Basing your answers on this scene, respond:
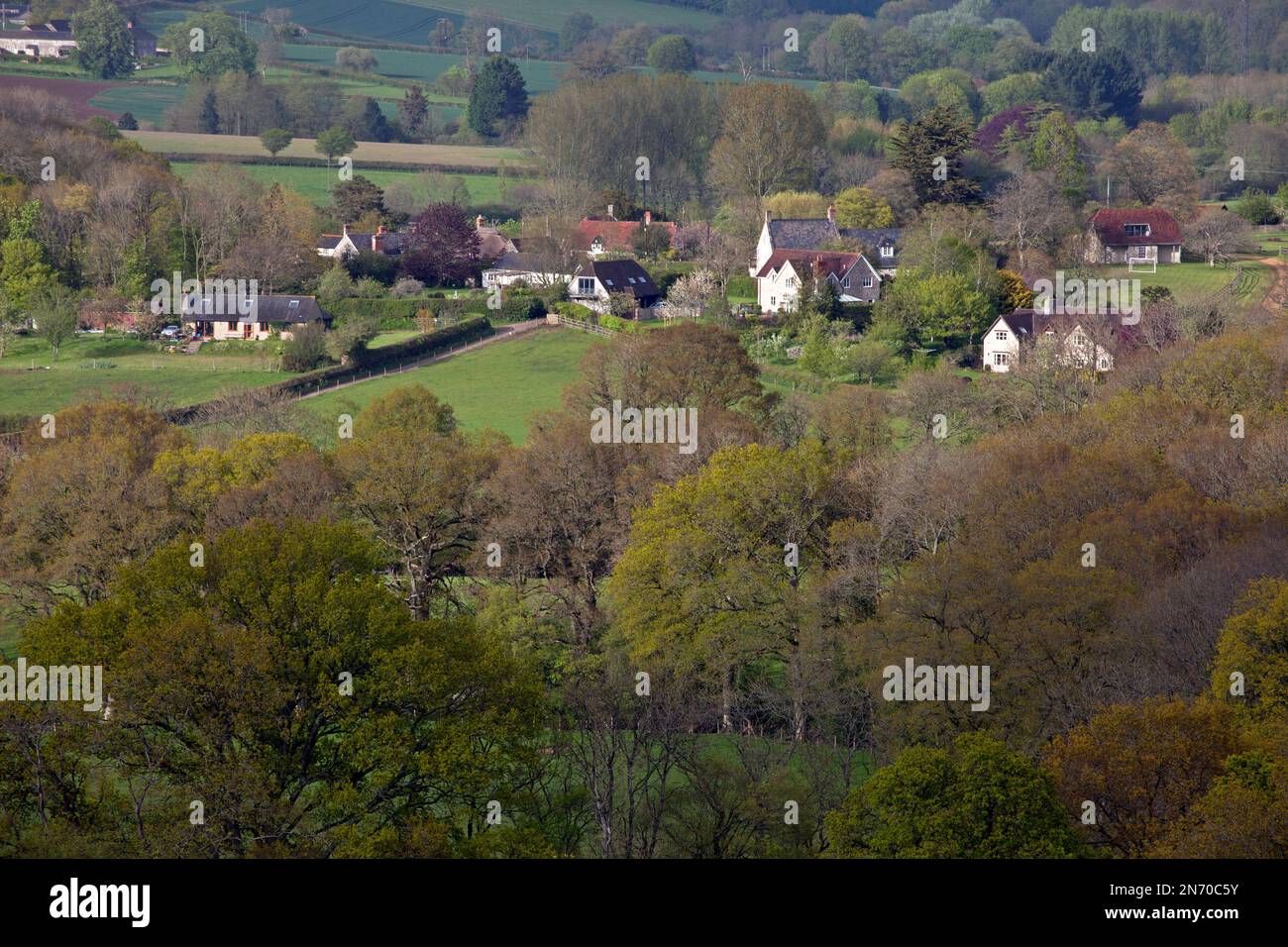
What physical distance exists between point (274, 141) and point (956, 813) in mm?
105072

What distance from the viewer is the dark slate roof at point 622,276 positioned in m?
85.9

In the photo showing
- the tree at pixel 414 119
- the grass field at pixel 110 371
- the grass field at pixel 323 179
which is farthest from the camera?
the tree at pixel 414 119

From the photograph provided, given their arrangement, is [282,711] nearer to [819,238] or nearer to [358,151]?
[819,238]

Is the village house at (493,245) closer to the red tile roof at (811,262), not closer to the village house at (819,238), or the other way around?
the village house at (819,238)

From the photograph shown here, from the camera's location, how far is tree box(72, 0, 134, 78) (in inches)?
5679

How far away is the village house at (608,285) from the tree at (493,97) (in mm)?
59527

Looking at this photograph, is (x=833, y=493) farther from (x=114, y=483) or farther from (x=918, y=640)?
(x=114, y=483)

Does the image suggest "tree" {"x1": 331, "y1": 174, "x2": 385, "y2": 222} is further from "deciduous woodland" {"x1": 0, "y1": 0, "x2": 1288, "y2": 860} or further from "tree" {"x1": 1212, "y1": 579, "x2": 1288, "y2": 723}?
"tree" {"x1": 1212, "y1": 579, "x2": 1288, "y2": 723}

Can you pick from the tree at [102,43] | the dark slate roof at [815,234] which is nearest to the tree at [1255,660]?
the dark slate roof at [815,234]

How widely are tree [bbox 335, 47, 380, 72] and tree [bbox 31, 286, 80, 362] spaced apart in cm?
8796

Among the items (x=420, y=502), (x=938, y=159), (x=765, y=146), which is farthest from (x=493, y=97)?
(x=420, y=502)

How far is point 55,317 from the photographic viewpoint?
247ft

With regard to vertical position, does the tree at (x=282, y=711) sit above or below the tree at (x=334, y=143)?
below
